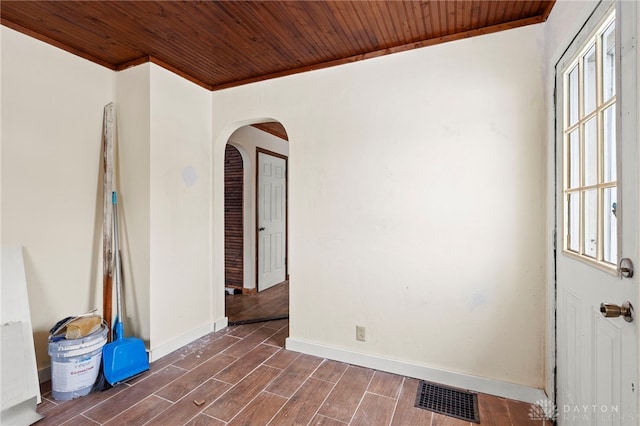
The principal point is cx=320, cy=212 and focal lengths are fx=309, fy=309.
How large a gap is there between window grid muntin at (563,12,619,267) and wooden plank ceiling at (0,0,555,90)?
0.68m

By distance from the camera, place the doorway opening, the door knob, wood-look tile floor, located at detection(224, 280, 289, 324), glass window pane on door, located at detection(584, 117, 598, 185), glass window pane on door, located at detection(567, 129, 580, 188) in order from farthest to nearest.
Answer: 1. the doorway opening
2. wood-look tile floor, located at detection(224, 280, 289, 324)
3. glass window pane on door, located at detection(567, 129, 580, 188)
4. glass window pane on door, located at detection(584, 117, 598, 185)
5. the door knob

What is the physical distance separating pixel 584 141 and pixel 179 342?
3.23 m

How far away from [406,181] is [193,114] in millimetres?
2091

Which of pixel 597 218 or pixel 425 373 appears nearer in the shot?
pixel 597 218

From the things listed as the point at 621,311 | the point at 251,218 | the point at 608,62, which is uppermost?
the point at 608,62

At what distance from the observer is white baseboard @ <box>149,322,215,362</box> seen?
2566 millimetres

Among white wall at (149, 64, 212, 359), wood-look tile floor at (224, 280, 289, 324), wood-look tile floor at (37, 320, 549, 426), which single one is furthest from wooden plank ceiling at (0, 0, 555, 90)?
wood-look tile floor at (224, 280, 289, 324)

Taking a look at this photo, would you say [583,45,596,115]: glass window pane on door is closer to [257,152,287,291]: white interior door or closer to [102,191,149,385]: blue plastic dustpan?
[102,191,149,385]: blue plastic dustpan

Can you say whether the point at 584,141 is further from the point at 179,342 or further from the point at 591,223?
the point at 179,342

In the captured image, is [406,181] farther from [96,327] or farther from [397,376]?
[96,327]

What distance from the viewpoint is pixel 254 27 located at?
7.00 feet

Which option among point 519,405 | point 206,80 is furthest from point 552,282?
point 206,80

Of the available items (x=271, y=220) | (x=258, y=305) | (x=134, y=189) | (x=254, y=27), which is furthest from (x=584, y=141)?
(x=271, y=220)

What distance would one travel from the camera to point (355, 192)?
2514 mm
